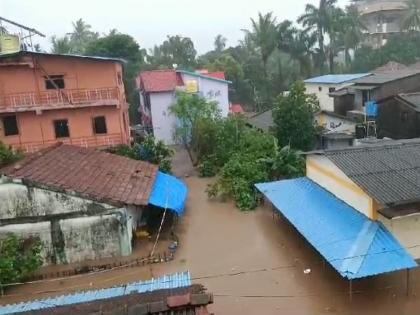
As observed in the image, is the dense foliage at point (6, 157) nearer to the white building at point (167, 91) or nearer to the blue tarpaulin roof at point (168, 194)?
the blue tarpaulin roof at point (168, 194)

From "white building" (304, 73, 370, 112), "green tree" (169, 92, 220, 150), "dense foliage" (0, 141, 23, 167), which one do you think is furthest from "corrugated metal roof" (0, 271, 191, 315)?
"white building" (304, 73, 370, 112)

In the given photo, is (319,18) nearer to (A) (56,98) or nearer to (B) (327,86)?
(B) (327,86)

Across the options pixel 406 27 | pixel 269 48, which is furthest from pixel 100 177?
pixel 406 27

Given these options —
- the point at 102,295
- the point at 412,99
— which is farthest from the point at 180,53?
the point at 102,295

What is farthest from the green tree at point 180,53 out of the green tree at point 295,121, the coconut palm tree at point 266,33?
the green tree at point 295,121

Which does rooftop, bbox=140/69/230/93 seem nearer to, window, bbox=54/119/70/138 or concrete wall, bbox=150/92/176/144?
concrete wall, bbox=150/92/176/144

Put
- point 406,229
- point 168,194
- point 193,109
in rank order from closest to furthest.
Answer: point 406,229
point 168,194
point 193,109
